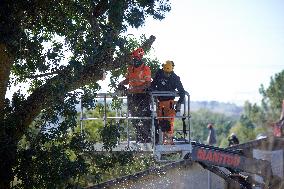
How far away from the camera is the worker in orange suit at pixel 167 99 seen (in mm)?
10516

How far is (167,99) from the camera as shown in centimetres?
1068

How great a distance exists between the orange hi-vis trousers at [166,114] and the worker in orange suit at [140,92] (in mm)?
303

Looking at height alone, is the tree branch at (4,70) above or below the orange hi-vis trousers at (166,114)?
above

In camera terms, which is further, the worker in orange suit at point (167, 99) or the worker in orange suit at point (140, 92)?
the worker in orange suit at point (140, 92)

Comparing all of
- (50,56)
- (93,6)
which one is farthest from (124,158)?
(93,6)

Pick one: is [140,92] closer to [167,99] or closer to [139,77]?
[139,77]

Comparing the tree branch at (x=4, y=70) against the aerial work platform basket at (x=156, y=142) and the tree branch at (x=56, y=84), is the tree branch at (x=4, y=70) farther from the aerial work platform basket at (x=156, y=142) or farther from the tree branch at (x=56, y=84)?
the aerial work platform basket at (x=156, y=142)

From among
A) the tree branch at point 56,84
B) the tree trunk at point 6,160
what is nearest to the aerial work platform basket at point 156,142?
the tree branch at point 56,84

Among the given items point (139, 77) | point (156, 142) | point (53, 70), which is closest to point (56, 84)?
point (53, 70)

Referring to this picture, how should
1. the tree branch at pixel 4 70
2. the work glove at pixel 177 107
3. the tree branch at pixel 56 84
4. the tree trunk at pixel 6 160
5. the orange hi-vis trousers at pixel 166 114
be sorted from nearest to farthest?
the tree trunk at pixel 6 160 → the tree branch at pixel 56 84 → the tree branch at pixel 4 70 → the orange hi-vis trousers at pixel 166 114 → the work glove at pixel 177 107

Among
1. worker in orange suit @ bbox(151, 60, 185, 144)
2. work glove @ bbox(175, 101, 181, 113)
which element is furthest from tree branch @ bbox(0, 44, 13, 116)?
work glove @ bbox(175, 101, 181, 113)

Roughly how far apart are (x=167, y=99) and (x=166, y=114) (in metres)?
0.35

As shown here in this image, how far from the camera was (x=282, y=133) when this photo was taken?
650 inches

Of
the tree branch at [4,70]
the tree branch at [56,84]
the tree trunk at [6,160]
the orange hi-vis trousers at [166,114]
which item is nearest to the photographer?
the tree trunk at [6,160]
